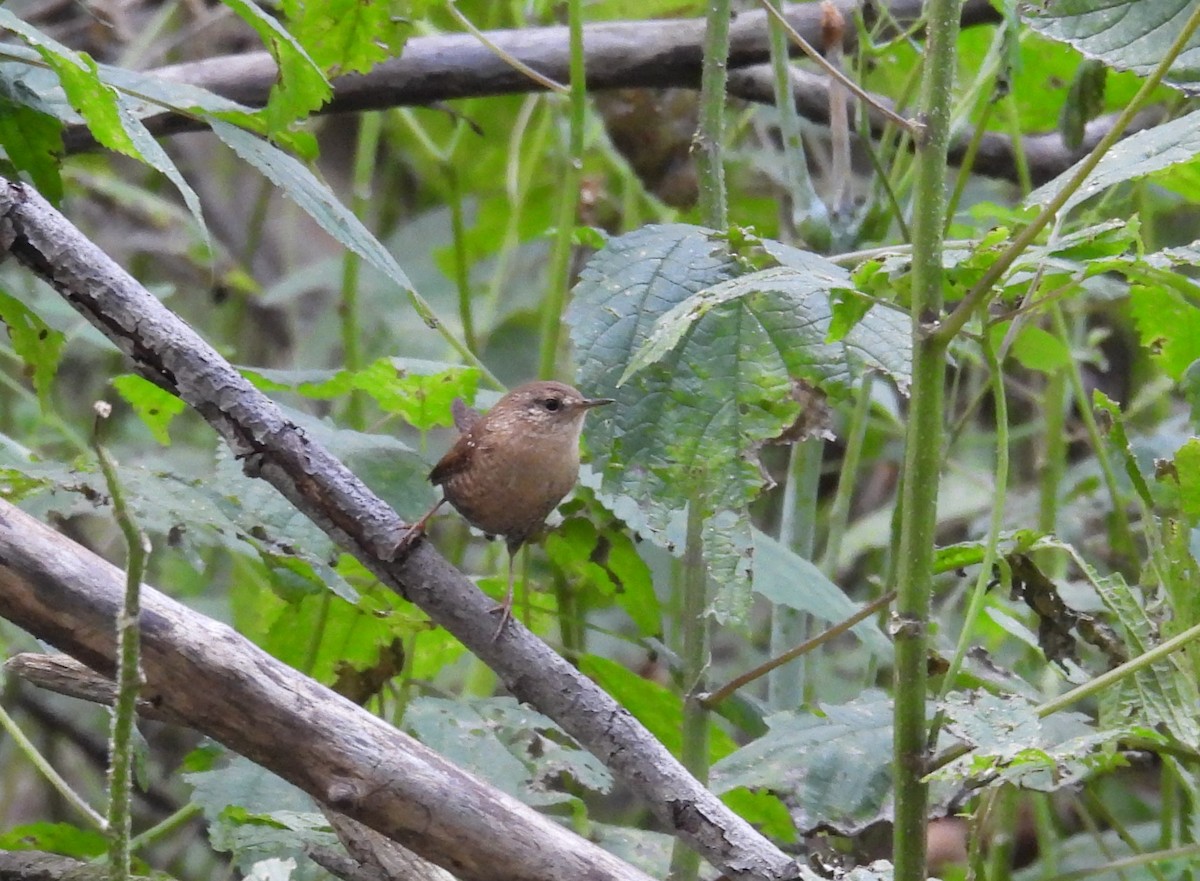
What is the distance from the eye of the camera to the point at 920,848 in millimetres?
1613

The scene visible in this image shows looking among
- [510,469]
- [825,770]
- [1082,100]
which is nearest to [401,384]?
[510,469]

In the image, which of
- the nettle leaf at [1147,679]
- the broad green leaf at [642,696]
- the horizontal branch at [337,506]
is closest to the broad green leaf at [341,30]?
the horizontal branch at [337,506]

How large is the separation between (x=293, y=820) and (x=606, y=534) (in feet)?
2.44

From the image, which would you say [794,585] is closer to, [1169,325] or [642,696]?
[642,696]

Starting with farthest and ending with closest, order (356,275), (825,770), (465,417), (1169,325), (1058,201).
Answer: (356,275), (465,417), (1169,325), (825,770), (1058,201)

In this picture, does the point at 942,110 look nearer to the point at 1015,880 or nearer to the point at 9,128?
the point at 9,128

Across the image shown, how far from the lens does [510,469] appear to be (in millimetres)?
2527

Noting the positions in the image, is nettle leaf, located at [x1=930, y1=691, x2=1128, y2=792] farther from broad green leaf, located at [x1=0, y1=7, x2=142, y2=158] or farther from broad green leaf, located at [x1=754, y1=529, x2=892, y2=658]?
broad green leaf, located at [x1=0, y1=7, x2=142, y2=158]

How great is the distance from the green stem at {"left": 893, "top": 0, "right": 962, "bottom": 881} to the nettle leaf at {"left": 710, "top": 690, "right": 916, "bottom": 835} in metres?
0.35

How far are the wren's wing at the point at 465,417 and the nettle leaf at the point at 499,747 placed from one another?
0.60 metres

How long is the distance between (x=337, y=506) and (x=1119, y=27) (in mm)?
1178

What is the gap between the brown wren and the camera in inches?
98.3

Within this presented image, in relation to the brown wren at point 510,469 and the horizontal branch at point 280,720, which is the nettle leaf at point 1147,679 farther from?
the brown wren at point 510,469

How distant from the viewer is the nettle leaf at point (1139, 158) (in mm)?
1534
